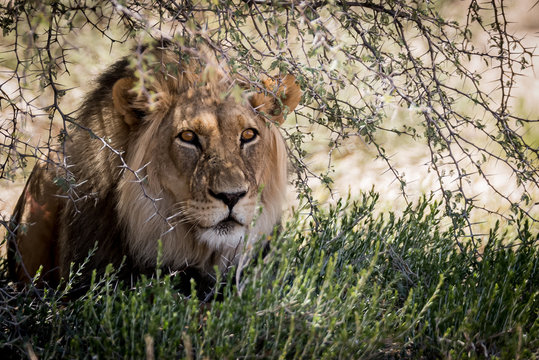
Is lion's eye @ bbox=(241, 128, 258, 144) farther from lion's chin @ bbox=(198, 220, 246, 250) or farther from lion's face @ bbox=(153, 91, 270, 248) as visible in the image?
lion's chin @ bbox=(198, 220, 246, 250)

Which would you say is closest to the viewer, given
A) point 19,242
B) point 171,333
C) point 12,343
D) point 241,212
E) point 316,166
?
point 171,333

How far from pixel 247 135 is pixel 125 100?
2.25 ft

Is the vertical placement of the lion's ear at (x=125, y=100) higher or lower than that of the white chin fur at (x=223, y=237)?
higher

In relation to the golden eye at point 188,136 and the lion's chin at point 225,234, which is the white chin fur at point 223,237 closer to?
the lion's chin at point 225,234

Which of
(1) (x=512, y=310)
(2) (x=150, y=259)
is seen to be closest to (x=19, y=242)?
(2) (x=150, y=259)

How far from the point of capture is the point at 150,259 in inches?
142

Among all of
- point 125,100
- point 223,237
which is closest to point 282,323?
point 223,237

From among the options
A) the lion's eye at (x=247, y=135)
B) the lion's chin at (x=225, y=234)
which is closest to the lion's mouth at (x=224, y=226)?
the lion's chin at (x=225, y=234)

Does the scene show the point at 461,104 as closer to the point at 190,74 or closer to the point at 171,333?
the point at 190,74

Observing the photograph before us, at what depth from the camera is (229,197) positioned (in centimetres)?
322

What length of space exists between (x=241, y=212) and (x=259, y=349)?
69 centimetres

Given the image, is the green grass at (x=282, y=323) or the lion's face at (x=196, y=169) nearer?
the green grass at (x=282, y=323)

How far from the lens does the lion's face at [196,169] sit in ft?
10.8

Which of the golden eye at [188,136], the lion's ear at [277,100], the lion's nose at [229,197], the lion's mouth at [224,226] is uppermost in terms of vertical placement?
the lion's ear at [277,100]
